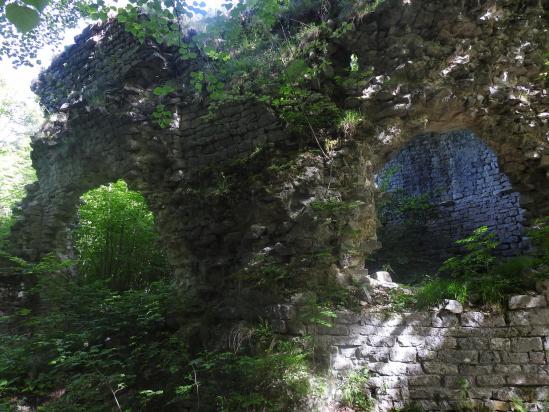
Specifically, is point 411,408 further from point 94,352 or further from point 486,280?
point 94,352

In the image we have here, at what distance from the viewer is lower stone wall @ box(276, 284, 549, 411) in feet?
11.9

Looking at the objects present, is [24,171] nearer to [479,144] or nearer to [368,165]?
[368,165]

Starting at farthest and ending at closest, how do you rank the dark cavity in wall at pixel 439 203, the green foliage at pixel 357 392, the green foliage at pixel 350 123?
the dark cavity in wall at pixel 439 203 < the green foliage at pixel 350 123 < the green foliage at pixel 357 392

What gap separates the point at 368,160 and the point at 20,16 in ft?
12.6

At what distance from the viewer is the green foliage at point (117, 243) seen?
25.1 ft

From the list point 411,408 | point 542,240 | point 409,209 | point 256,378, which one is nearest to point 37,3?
point 256,378

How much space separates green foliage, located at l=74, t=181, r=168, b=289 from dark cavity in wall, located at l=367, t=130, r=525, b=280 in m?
5.20

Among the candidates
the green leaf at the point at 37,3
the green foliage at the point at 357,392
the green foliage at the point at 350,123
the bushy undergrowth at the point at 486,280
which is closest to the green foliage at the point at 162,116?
the green foliage at the point at 350,123

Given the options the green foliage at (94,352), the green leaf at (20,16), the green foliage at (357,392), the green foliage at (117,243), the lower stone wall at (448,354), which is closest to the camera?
the green leaf at (20,16)

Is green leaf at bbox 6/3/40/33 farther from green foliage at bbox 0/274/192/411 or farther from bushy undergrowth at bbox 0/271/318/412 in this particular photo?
green foliage at bbox 0/274/192/411

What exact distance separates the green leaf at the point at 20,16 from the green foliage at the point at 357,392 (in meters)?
3.83

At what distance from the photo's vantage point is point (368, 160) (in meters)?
4.82

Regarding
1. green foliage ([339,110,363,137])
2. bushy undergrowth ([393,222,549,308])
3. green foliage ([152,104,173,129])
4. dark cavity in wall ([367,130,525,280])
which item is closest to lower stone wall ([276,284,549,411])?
bushy undergrowth ([393,222,549,308])

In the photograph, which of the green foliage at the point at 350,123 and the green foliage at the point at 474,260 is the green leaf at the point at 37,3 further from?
the green foliage at the point at 474,260
